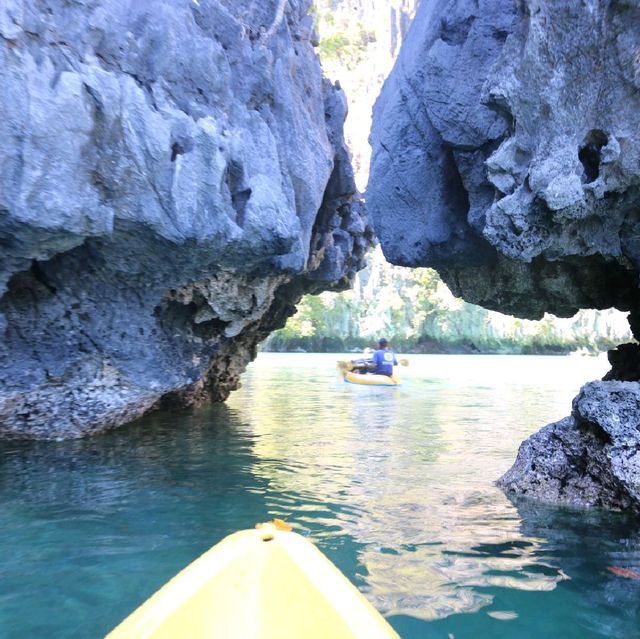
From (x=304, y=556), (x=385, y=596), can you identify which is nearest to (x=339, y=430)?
Answer: (x=385, y=596)

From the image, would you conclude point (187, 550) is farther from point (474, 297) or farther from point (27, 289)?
point (474, 297)

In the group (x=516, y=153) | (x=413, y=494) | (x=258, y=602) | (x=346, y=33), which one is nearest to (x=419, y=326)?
(x=516, y=153)

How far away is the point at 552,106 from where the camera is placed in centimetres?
561

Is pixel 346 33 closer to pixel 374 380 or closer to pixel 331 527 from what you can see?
pixel 374 380

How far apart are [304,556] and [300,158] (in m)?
7.13

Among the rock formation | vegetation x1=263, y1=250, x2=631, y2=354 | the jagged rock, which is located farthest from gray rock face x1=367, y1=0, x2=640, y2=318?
vegetation x1=263, y1=250, x2=631, y2=354

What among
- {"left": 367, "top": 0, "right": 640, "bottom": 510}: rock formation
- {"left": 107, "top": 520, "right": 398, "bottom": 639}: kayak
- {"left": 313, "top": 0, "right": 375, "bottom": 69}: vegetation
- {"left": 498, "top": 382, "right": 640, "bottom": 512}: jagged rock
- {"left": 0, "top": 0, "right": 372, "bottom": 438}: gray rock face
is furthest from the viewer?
{"left": 313, "top": 0, "right": 375, "bottom": 69}: vegetation

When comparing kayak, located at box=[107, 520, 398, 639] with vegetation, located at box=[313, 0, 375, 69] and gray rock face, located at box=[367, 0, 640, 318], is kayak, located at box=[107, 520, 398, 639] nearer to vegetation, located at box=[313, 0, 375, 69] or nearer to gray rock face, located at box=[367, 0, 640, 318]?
gray rock face, located at box=[367, 0, 640, 318]

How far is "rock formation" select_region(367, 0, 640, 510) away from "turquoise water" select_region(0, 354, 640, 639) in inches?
41.2

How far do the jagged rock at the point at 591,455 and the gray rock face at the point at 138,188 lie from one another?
156 inches

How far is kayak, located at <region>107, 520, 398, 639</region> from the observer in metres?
2.48

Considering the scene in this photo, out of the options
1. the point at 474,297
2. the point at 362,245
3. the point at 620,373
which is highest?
the point at 362,245

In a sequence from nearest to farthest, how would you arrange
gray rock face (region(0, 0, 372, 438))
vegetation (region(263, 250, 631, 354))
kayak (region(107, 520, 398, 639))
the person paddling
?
kayak (region(107, 520, 398, 639)) < gray rock face (region(0, 0, 372, 438)) < the person paddling < vegetation (region(263, 250, 631, 354))

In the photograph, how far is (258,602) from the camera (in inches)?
104
